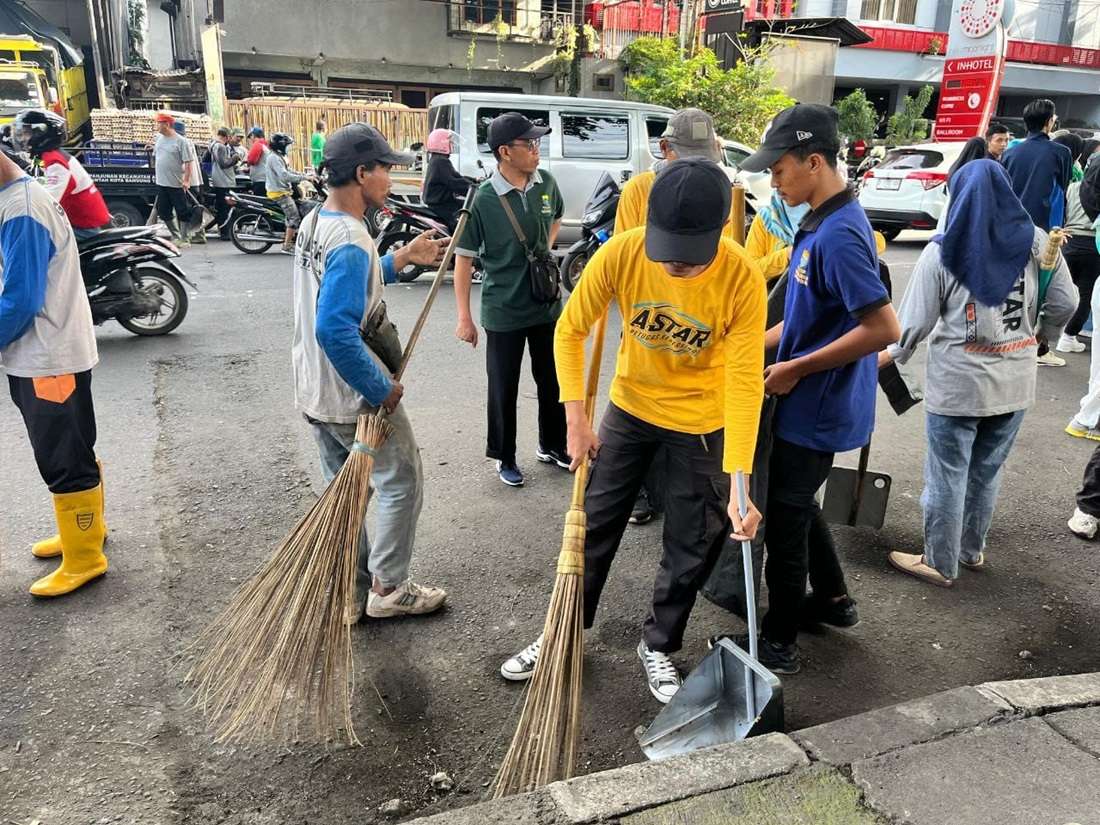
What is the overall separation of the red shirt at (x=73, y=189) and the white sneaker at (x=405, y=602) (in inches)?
119

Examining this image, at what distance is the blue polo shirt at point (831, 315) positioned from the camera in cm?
228

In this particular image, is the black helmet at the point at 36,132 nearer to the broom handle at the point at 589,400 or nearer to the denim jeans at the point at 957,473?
the broom handle at the point at 589,400

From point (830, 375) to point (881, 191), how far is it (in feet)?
35.2

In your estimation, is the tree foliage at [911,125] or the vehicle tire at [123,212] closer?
the vehicle tire at [123,212]

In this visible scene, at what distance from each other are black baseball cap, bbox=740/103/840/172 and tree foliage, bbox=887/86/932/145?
21.4m

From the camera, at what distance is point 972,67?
1363 centimetres

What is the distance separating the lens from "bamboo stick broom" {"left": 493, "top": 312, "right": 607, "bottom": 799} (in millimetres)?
2057

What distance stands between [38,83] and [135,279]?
29.6ft

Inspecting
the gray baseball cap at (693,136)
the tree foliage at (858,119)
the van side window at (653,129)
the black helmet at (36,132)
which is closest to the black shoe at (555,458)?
the gray baseball cap at (693,136)

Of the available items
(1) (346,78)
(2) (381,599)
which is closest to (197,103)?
(1) (346,78)

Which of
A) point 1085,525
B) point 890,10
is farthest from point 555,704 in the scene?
point 890,10

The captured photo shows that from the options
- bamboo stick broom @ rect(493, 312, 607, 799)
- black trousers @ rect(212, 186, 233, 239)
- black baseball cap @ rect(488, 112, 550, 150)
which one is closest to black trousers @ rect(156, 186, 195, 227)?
black trousers @ rect(212, 186, 233, 239)

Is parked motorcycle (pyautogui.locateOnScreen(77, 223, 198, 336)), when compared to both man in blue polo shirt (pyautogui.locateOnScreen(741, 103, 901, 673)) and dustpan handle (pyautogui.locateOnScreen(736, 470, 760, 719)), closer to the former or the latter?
man in blue polo shirt (pyautogui.locateOnScreen(741, 103, 901, 673))

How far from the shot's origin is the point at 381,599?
9.68 ft
